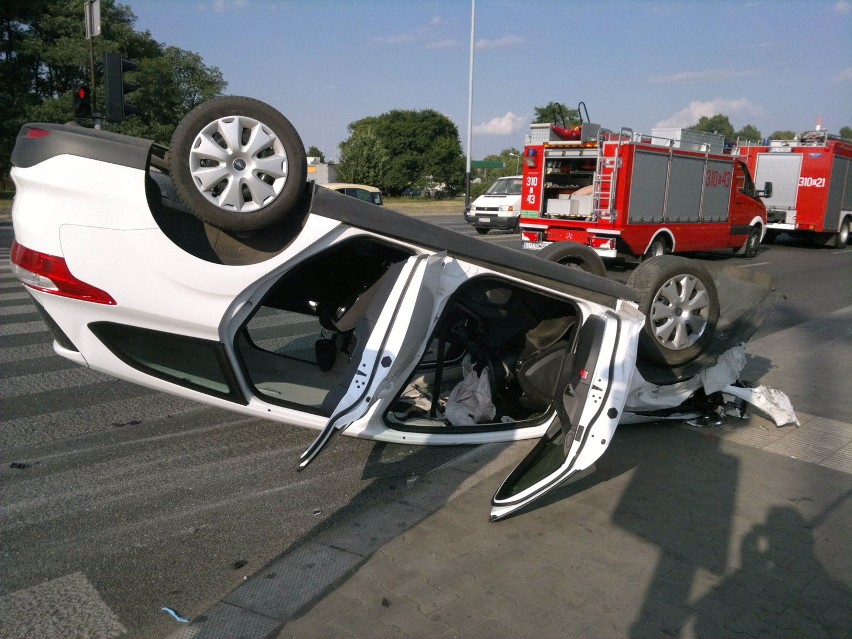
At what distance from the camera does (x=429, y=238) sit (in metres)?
3.71

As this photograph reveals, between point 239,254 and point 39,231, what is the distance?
35.3 inches

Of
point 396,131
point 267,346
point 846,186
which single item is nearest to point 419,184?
point 396,131

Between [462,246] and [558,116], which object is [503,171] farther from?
[462,246]

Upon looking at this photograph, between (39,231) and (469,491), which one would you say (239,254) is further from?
(469,491)

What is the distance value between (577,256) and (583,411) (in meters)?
2.18

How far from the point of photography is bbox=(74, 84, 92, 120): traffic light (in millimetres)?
10906

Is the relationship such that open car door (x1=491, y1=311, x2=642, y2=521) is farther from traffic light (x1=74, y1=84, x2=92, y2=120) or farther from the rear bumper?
the rear bumper

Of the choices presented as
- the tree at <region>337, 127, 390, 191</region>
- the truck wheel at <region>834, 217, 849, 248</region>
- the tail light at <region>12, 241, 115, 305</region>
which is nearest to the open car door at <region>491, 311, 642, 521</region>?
the tail light at <region>12, 241, 115, 305</region>

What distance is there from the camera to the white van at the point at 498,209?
21.3m

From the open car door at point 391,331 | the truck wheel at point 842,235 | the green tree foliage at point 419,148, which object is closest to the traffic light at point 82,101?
the open car door at point 391,331

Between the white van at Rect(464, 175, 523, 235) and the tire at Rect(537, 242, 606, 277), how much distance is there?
605 inches

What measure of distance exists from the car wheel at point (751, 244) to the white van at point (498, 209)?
6059 mm

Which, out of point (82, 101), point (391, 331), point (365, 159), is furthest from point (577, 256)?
point (365, 159)

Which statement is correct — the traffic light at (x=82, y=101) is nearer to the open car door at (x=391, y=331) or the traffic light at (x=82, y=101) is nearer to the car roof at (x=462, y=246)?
the car roof at (x=462, y=246)
